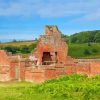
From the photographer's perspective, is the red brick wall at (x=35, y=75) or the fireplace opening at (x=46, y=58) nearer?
the red brick wall at (x=35, y=75)

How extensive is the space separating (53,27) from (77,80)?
1141 cm

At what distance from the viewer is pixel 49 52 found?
43906 millimetres

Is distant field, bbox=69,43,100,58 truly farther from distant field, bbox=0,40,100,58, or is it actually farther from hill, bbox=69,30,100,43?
hill, bbox=69,30,100,43

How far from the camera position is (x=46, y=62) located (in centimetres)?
4381

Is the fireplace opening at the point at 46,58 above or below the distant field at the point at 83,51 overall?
below

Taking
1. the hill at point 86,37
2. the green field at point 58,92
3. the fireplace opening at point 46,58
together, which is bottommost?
the green field at point 58,92

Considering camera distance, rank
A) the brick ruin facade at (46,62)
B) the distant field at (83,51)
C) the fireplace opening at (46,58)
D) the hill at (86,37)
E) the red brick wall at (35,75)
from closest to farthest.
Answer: the red brick wall at (35,75)
the brick ruin facade at (46,62)
the fireplace opening at (46,58)
the distant field at (83,51)
the hill at (86,37)

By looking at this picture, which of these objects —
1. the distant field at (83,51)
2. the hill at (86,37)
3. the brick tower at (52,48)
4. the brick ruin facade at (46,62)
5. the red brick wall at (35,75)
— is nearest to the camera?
the red brick wall at (35,75)

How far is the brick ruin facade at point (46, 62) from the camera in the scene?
3928 centimetres

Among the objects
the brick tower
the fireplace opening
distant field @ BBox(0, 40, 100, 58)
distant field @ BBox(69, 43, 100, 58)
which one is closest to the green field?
the brick tower

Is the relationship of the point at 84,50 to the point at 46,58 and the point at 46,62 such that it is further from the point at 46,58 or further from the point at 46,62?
the point at 46,62

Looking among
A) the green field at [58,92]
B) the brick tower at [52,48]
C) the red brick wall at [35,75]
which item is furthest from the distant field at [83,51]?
the green field at [58,92]

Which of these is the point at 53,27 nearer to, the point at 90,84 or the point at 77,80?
the point at 77,80

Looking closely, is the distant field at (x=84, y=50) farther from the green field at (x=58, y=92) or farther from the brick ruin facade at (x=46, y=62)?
the green field at (x=58, y=92)
